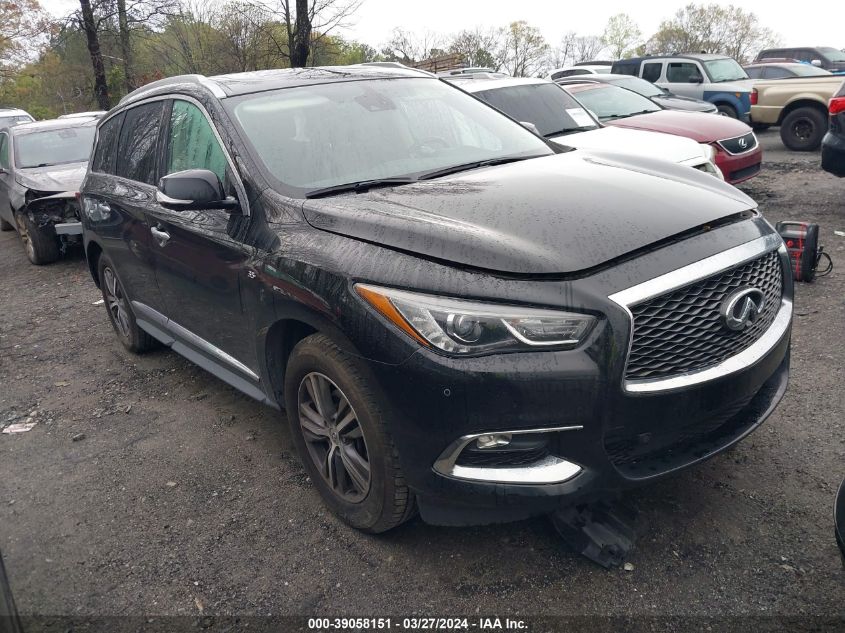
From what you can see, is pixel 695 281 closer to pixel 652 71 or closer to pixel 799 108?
pixel 799 108

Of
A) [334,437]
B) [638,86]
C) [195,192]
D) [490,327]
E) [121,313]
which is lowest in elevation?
[121,313]

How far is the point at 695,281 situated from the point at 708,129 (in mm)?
6438

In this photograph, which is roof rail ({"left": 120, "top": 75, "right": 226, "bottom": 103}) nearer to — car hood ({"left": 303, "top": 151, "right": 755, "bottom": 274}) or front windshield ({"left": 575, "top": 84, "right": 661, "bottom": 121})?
car hood ({"left": 303, "top": 151, "right": 755, "bottom": 274})

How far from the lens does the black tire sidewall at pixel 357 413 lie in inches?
100

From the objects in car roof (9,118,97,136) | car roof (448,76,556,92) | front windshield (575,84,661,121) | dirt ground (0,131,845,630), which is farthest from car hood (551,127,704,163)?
car roof (9,118,97,136)

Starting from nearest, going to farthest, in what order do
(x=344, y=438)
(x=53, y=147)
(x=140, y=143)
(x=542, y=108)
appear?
1. (x=344, y=438)
2. (x=140, y=143)
3. (x=542, y=108)
4. (x=53, y=147)

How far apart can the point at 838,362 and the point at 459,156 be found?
258 centimetres

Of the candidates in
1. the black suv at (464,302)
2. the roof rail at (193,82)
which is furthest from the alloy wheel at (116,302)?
the black suv at (464,302)

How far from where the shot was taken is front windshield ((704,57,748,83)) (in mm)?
15242

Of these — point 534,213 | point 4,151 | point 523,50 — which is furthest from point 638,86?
point 523,50

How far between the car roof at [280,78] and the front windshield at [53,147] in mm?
6263

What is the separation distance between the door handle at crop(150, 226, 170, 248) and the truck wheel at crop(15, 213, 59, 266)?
230 inches

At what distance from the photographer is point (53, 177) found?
907cm

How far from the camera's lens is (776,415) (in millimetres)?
3646
